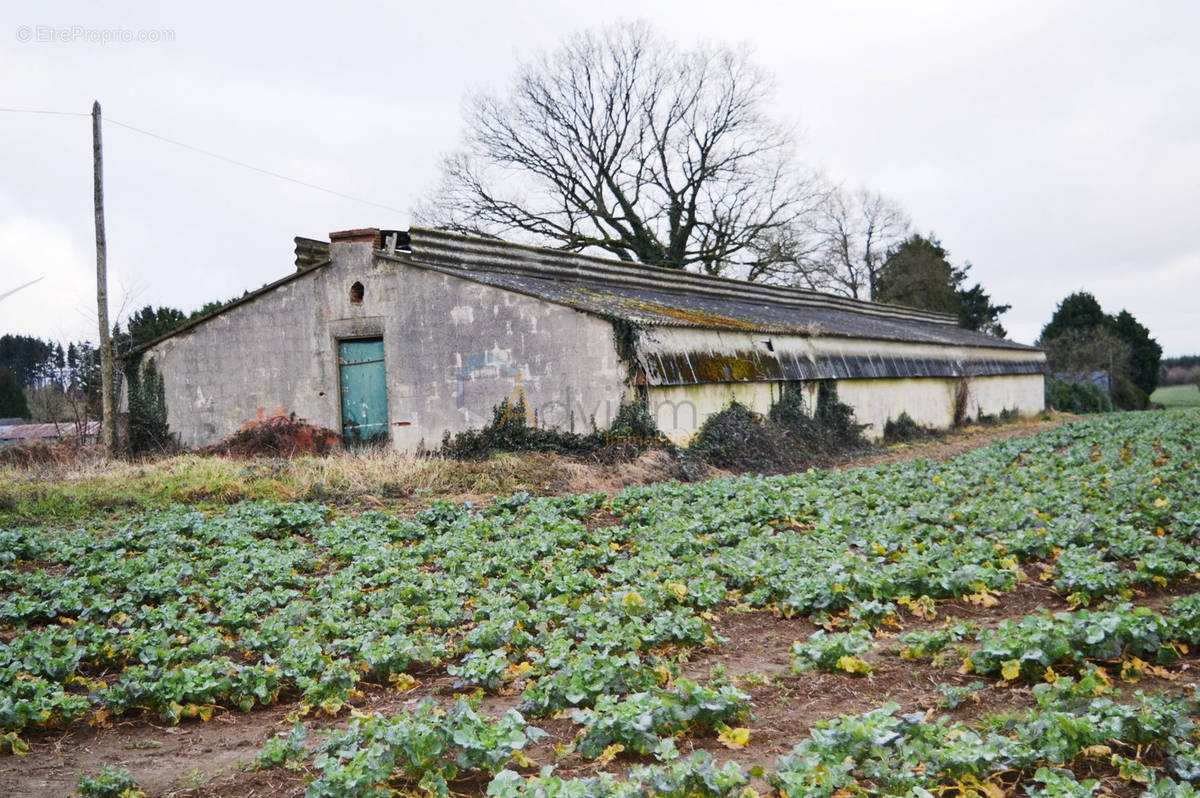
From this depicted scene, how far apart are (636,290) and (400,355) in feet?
27.3

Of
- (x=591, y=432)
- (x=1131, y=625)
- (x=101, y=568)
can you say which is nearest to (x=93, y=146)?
(x=591, y=432)

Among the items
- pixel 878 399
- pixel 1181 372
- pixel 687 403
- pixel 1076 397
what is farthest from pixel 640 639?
pixel 1181 372

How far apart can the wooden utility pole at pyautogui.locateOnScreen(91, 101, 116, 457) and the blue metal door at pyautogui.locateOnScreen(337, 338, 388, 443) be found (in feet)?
17.1

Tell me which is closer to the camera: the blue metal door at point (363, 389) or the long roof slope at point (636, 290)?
the long roof slope at point (636, 290)

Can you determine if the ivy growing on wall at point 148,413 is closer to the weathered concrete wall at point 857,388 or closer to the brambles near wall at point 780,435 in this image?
the weathered concrete wall at point 857,388

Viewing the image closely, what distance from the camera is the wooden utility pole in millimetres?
18891

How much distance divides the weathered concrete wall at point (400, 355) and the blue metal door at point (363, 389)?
0.21m

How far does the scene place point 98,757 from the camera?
4.67m

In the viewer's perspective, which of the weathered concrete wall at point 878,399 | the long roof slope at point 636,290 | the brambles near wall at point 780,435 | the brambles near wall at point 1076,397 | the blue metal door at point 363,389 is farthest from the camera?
the brambles near wall at point 1076,397

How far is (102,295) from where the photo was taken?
19.0 metres

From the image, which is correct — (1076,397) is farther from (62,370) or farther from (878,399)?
(62,370)

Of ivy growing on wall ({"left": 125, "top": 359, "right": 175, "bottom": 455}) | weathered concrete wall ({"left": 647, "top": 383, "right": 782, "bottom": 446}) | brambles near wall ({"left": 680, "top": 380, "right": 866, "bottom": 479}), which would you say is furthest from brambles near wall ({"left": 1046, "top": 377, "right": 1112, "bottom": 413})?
ivy growing on wall ({"left": 125, "top": 359, "right": 175, "bottom": 455})

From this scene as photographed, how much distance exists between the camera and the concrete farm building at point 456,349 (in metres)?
16.0

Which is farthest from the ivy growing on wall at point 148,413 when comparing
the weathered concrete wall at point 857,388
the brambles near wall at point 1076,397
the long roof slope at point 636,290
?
the brambles near wall at point 1076,397
